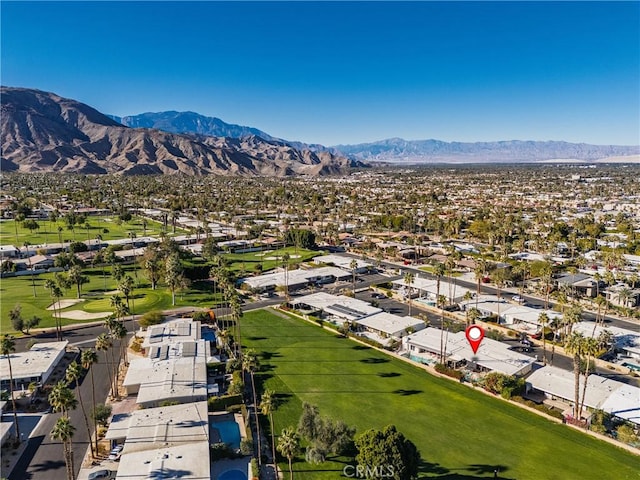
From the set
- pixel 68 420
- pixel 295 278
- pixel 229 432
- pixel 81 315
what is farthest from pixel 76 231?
pixel 68 420

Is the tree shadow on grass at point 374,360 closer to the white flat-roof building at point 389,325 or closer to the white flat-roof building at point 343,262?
the white flat-roof building at point 389,325

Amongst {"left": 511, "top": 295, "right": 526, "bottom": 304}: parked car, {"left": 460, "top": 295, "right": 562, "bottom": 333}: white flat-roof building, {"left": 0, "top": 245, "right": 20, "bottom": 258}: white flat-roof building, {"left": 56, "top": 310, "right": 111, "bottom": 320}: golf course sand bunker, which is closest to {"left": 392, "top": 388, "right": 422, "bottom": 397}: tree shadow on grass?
{"left": 460, "top": 295, "right": 562, "bottom": 333}: white flat-roof building

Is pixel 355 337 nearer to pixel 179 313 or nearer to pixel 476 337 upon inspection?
pixel 476 337

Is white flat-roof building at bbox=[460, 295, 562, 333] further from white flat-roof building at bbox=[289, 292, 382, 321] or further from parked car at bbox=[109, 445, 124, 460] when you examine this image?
parked car at bbox=[109, 445, 124, 460]

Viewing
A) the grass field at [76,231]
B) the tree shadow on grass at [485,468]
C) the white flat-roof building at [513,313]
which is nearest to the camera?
the tree shadow on grass at [485,468]

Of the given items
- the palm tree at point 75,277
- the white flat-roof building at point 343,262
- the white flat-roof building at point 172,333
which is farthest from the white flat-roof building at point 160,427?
the white flat-roof building at point 343,262

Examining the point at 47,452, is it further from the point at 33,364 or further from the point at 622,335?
the point at 622,335

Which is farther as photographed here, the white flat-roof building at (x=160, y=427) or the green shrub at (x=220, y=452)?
the green shrub at (x=220, y=452)
